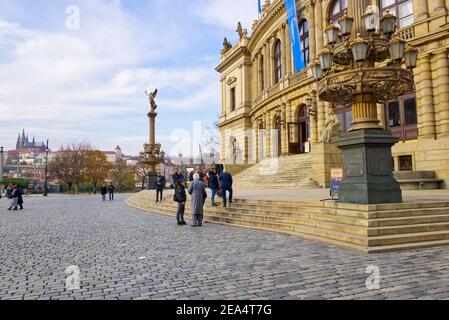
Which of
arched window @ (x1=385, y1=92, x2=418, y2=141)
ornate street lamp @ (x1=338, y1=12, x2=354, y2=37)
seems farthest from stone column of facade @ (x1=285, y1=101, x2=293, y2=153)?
ornate street lamp @ (x1=338, y1=12, x2=354, y2=37)

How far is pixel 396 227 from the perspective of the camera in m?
7.61

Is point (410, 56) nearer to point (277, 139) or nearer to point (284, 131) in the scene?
point (284, 131)

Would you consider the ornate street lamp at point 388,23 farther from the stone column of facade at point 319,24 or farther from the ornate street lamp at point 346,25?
the stone column of facade at point 319,24

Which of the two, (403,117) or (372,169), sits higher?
(403,117)

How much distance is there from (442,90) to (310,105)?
10.1 m

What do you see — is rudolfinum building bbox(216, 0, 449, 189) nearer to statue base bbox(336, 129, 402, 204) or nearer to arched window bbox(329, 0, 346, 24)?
arched window bbox(329, 0, 346, 24)

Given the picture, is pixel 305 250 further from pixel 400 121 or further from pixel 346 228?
pixel 400 121

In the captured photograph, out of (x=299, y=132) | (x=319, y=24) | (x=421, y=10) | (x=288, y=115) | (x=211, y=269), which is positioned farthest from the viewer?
(x=288, y=115)

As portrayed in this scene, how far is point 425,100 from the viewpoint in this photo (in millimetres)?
19438

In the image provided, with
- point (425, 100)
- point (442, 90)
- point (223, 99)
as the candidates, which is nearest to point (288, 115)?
point (425, 100)

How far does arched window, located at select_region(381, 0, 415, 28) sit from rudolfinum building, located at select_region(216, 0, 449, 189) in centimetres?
6

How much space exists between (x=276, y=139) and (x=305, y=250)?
28.0m

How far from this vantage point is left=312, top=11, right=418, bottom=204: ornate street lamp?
8430mm
